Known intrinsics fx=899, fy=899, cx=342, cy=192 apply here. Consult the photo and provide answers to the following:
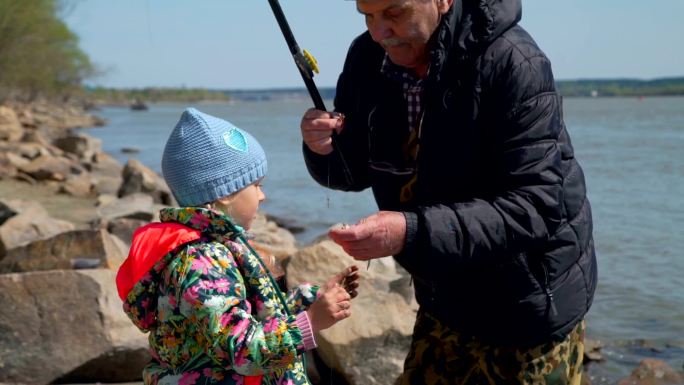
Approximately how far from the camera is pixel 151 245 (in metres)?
2.68

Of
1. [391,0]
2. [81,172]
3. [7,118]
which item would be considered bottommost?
[7,118]

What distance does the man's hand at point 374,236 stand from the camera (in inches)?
91.4

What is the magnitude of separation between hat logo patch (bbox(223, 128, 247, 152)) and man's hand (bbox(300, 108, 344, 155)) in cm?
A: 20

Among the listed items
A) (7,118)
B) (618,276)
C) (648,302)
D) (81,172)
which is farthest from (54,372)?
(7,118)

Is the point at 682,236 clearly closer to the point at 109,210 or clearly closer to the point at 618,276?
the point at 618,276

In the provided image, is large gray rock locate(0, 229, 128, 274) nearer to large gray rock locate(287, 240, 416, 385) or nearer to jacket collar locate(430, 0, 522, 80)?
large gray rock locate(287, 240, 416, 385)

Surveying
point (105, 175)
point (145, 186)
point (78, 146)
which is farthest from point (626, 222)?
point (78, 146)

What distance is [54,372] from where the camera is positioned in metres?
5.11

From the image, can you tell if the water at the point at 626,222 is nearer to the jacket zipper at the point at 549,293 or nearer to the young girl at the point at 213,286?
the young girl at the point at 213,286

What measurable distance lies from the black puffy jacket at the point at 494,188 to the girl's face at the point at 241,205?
0.44 meters

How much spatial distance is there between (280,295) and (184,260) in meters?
0.33

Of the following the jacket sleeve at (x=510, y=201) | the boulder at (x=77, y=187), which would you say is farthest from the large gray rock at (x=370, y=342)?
the boulder at (x=77, y=187)

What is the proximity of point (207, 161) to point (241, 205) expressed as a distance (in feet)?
0.59

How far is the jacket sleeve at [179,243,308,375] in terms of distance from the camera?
2555 millimetres
